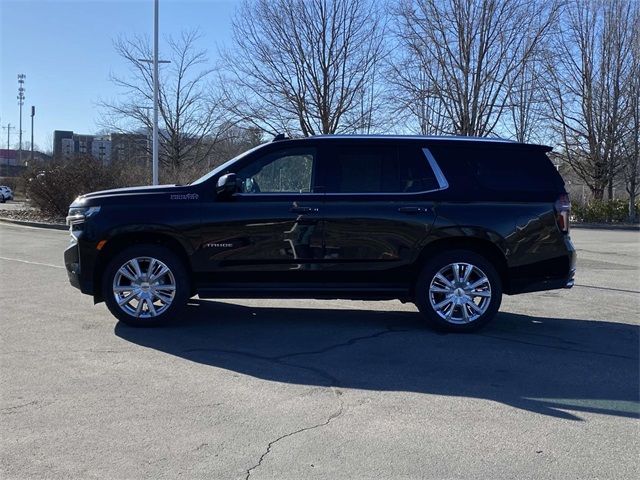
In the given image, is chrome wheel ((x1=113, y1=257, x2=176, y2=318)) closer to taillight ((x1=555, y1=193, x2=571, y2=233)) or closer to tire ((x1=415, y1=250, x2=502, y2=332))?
tire ((x1=415, y1=250, x2=502, y2=332))

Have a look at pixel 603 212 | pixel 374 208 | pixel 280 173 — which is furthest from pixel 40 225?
pixel 603 212

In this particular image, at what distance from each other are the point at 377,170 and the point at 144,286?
2.82m

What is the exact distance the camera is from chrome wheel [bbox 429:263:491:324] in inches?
265

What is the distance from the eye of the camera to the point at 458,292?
673 centimetres

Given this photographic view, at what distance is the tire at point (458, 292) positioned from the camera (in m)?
6.72

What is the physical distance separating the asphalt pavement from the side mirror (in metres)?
1.49

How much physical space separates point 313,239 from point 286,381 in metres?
1.95

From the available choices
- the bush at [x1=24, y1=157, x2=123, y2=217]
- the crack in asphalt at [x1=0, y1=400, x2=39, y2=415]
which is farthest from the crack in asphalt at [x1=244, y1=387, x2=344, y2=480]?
the bush at [x1=24, y1=157, x2=123, y2=217]

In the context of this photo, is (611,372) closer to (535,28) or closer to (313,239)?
(313,239)

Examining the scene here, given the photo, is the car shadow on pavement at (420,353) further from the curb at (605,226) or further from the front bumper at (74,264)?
the curb at (605,226)

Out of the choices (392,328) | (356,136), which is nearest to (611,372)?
(392,328)

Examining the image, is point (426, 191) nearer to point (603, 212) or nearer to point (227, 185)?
point (227, 185)

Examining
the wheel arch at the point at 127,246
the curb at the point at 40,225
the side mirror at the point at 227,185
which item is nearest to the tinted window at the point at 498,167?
the side mirror at the point at 227,185

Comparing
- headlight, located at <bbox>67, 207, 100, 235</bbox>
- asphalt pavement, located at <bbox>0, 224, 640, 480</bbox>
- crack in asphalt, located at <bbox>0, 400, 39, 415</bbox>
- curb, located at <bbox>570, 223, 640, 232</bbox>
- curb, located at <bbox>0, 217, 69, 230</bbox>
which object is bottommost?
crack in asphalt, located at <bbox>0, 400, 39, 415</bbox>
